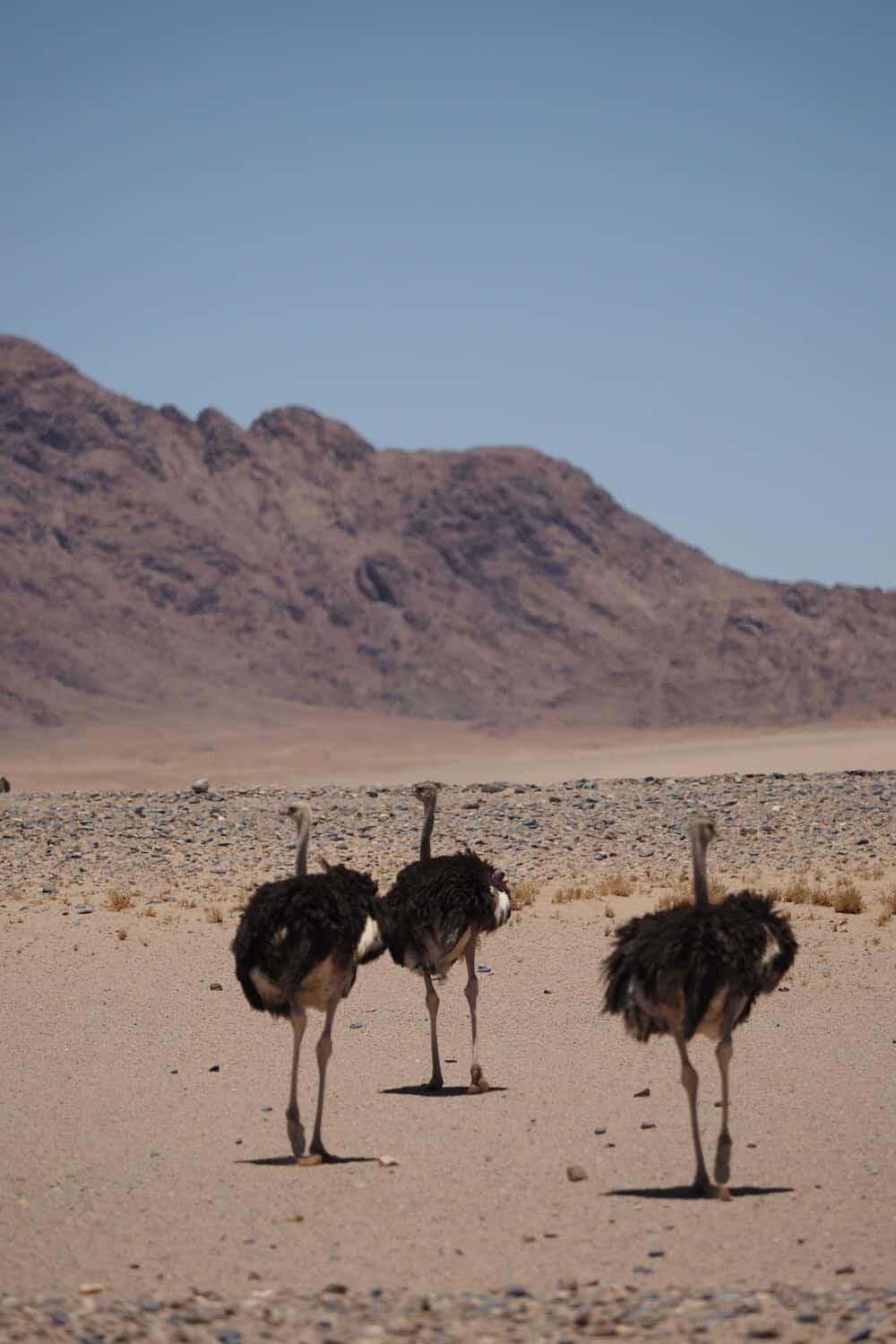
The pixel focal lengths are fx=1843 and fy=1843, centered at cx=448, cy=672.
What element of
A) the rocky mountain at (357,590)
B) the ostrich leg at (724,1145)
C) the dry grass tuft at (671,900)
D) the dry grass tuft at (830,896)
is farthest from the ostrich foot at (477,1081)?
the rocky mountain at (357,590)

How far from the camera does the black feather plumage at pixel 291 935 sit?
34.4 feet

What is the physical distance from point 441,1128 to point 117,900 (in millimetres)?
9260

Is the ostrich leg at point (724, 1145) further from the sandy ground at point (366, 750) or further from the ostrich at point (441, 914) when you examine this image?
the sandy ground at point (366, 750)

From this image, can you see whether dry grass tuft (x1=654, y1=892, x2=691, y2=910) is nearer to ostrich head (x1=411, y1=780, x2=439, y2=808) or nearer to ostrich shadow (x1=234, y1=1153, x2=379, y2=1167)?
ostrich head (x1=411, y1=780, x2=439, y2=808)

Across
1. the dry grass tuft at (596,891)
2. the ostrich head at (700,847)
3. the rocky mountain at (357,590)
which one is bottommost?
the dry grass tuft at (596,891)

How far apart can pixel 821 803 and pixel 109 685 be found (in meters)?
96.9

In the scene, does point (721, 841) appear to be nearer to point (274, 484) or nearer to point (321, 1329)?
point (321, 1329)

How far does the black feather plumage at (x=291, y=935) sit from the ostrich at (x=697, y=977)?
160cm

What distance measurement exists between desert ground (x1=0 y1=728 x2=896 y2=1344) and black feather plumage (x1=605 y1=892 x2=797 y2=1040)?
100 cm

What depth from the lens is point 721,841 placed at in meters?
24.8

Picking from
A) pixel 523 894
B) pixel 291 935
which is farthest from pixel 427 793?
pixel 523 894

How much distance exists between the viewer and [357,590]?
140 metres

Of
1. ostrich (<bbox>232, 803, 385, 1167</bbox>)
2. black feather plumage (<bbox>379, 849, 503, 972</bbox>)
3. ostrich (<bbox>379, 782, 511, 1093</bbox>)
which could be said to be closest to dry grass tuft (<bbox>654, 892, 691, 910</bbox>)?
ostrich (<bbox>379, 782, 511, 1093</bbox>)

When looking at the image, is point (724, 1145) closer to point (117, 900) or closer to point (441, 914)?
point (441, 914)
